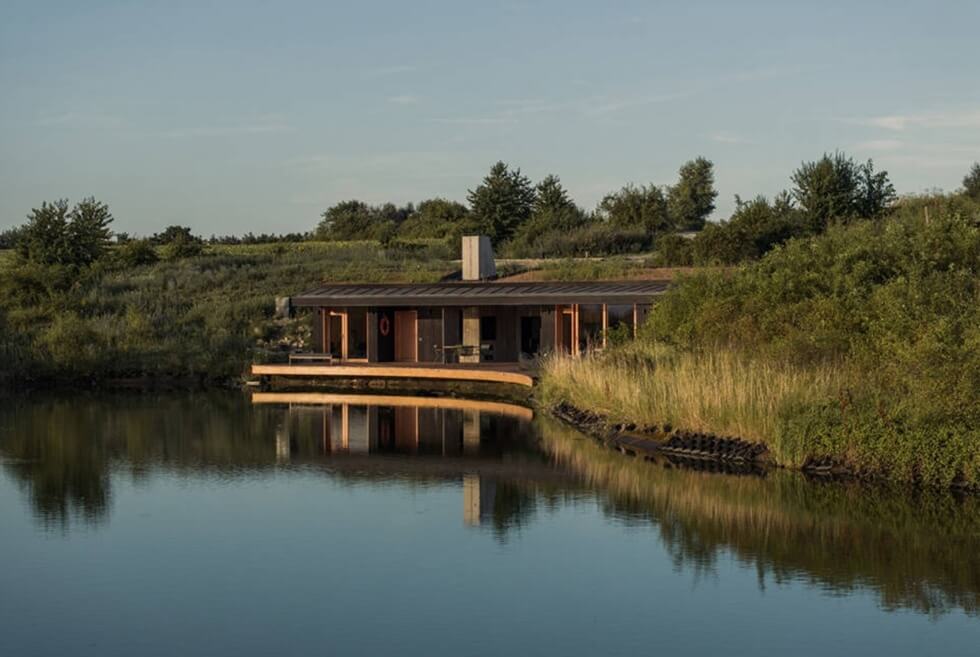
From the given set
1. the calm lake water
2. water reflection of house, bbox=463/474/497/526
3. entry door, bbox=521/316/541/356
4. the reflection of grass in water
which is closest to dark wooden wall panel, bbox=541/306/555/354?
entry door, bbox=521/316/541/356

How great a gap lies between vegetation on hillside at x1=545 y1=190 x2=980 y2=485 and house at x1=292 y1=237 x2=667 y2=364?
6.46m

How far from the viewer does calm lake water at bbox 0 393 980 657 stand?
10984 millimetres

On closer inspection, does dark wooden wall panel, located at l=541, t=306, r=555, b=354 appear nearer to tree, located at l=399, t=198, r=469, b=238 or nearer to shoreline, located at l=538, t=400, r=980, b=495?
shoreline, located at l=538, t=400, r=980, b=495

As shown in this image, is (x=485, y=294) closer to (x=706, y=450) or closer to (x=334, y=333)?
(x=334, y=333)

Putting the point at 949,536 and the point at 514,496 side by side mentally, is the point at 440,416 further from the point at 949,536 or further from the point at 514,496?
the point at 949,536

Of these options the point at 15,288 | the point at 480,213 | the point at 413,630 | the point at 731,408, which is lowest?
the point at 413,630

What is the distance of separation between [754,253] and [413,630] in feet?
119

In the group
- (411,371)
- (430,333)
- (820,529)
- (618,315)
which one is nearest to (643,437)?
(820,529)

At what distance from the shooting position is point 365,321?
3781 centimetres

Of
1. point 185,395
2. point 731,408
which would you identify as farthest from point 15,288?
point 731,408

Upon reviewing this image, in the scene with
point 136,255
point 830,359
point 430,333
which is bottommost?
point 830,359

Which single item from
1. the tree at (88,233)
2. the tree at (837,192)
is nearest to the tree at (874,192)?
the tree at (837,192)

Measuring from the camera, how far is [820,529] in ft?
48.8

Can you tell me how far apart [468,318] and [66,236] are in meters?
27.3
